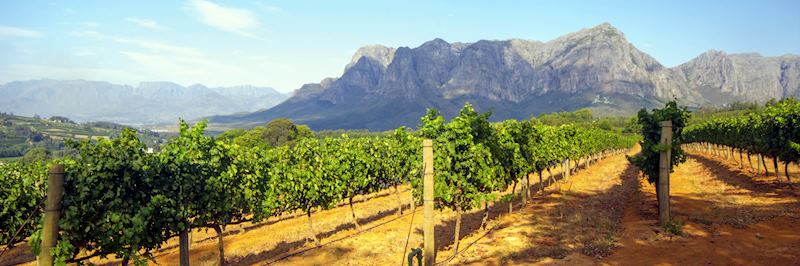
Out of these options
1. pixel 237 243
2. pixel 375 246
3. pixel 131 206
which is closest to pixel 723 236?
pixel 375 246

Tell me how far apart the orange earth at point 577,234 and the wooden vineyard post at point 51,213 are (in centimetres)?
654

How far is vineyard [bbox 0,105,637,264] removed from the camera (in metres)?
10.3

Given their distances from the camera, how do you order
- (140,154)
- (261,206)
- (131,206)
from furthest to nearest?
(261,206) < (140,154) < (131,206)

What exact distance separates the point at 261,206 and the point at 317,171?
494cm

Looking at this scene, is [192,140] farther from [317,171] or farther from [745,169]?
[745,169]

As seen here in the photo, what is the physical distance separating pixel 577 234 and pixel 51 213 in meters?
18.2

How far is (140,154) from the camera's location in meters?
11.9

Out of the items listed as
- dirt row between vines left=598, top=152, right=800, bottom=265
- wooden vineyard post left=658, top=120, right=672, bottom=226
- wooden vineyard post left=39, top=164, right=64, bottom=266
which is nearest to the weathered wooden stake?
wooden vineyard post left=39, top=164, right=64, bottom=266

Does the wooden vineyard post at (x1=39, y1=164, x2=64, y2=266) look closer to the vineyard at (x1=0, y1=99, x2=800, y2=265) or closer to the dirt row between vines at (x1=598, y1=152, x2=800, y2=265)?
the vineyard at (x1=0, y1=99, x2=800, y2=265)

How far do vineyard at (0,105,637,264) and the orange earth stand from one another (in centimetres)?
231

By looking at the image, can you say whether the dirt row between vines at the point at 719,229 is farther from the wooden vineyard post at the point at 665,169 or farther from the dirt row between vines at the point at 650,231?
the wooden vineyard post at the point at 665,169

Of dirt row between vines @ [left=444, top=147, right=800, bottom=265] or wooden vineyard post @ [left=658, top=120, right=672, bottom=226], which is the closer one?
dirt row between vines @ [left=444, top=147, right=800, bottom=265]

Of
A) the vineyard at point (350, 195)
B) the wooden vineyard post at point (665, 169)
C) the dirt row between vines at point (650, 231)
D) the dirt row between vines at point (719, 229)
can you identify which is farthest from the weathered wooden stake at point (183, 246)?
the wooden vineyard post at point (665, 169)

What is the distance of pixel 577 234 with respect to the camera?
19.4 metres
